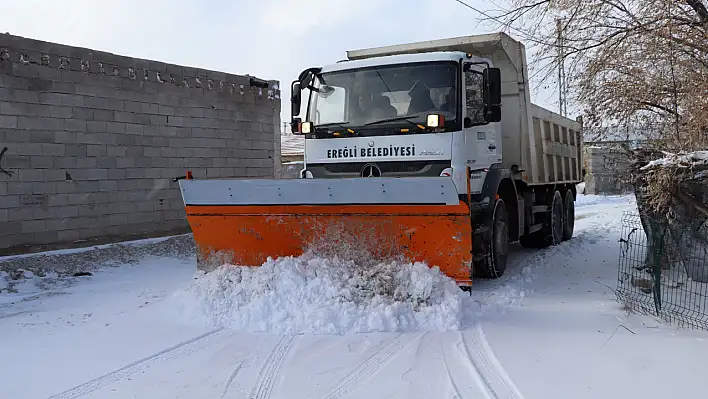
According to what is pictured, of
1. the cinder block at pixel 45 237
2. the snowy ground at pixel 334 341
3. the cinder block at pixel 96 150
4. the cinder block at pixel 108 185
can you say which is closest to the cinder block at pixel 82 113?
the cinder block at pixel 96 150

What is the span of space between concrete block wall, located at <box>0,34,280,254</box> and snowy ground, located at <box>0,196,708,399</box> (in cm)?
152

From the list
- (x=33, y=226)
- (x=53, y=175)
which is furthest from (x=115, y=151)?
(x=33, y=226)

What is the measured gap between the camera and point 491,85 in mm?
6566

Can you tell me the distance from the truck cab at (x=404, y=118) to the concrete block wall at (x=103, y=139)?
3.84 metres

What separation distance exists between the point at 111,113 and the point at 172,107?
1200 mm

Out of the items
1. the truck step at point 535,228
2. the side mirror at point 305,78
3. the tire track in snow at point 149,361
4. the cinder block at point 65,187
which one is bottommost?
the tire track in snow at point 149,361

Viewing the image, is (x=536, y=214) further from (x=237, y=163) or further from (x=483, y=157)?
(x=237, y=163)

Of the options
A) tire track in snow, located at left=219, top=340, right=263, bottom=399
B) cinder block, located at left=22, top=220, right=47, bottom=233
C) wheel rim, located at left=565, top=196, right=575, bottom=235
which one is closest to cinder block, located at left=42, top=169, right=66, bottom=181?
cinder block, located at left=22, top=220, right=47, bottom=233

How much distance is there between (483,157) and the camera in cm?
688

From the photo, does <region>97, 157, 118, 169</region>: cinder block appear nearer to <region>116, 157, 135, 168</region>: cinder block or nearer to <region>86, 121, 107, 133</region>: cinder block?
<region>116, 157, 135, 168</region>: cinder block

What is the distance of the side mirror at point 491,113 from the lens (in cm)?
659

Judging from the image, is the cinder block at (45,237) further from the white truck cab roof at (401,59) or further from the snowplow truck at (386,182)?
the white truck cab roof at (401,59)

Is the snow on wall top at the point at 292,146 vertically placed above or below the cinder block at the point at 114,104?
above

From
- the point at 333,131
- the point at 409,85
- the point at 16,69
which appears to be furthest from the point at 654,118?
the point at 16,69
